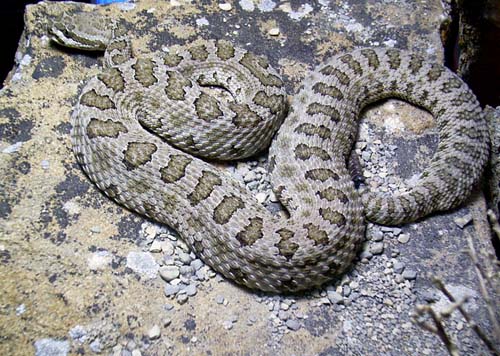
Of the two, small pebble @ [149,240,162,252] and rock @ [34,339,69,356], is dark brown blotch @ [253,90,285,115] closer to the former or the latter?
small pebble @ [149,240,162,252]

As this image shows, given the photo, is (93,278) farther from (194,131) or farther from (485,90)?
(485,90)

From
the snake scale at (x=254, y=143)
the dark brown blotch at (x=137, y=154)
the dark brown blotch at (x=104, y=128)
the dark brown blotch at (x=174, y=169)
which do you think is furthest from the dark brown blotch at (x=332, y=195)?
the dark brown blotch at (x=104, y=128)

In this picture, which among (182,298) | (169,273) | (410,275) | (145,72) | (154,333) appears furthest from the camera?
(145,72)

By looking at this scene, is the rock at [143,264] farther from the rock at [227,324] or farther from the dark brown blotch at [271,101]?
the dark brown blotch at [271,101]

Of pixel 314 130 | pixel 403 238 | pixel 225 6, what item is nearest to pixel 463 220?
pixel 403 238

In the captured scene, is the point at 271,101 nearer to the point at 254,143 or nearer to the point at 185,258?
the point at 254,143

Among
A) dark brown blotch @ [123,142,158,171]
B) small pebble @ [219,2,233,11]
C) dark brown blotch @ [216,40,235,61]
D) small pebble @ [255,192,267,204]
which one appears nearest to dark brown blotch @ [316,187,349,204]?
small pebble @ [255,192,267,204]

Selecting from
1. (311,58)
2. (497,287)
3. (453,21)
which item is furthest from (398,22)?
(497,287)
